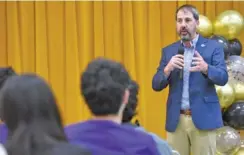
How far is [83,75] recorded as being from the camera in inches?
76.0

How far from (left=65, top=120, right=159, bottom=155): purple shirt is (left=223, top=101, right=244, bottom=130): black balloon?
9.05 ft

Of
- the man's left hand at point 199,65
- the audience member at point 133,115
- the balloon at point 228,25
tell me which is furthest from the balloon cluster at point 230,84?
the audience member at point 133,115

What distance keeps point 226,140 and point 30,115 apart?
3.16 metres

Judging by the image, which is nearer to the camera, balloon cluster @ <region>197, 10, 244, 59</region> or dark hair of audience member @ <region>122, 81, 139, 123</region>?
dark hair of audience member @ <region>122, 81, 139, 123</region>

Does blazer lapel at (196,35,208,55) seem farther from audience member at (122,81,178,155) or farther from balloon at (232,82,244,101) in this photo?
audience member at (122,81,178,155)

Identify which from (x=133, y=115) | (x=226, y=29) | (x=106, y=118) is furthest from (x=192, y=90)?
(x=106, y=118)

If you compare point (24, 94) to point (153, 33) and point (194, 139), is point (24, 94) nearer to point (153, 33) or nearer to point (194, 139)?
point (194, 139)

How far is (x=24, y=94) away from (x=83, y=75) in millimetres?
453

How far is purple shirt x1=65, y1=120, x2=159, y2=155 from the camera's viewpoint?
1854 mm

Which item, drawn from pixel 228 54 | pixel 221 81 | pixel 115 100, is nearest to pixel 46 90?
pixel 115 100

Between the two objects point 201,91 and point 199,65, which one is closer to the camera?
point 199,65

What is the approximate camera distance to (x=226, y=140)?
446 cm

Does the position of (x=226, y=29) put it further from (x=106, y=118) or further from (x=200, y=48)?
(x=106, y=118)

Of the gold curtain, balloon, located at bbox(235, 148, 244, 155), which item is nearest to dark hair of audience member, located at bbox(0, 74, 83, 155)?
balloon, located at bbox(235, 148, 244, 155)
